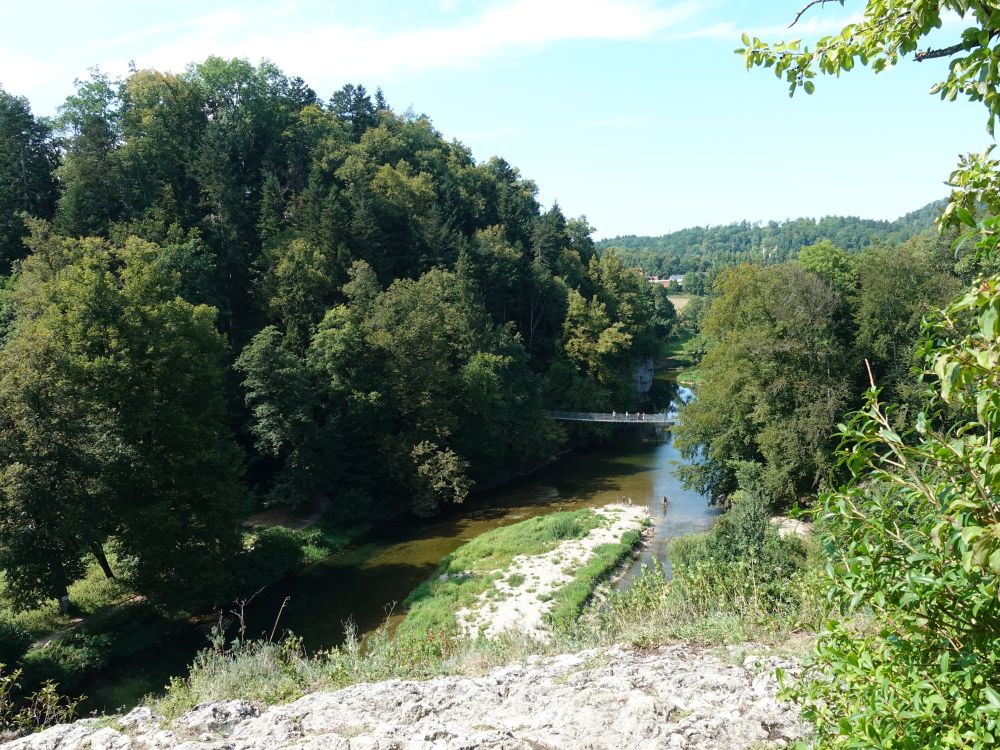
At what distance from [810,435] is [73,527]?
22583 millimetres

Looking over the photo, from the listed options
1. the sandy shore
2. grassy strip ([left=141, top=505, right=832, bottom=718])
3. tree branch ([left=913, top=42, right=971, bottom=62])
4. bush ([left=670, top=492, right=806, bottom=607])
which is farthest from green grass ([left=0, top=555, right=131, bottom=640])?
tree branch ([left=913, top=42, right=971, bottom=62])

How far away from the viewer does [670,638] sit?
7523 mm

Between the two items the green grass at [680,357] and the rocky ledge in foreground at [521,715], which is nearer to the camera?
the rocky ledge in foreground at [521,715]

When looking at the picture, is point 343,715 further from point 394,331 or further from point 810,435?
point 394,331

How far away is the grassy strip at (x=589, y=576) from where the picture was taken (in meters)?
17.8

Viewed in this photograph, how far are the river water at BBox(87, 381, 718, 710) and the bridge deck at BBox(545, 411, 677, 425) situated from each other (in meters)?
2.47

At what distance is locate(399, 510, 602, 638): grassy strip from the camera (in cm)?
1833

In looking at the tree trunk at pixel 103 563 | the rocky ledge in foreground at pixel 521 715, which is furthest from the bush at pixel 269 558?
the rocky ledge in foreground at pixel 521 715

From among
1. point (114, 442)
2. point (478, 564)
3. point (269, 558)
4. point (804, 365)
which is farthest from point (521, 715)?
point (804, 365)

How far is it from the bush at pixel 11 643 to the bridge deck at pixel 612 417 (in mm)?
27581

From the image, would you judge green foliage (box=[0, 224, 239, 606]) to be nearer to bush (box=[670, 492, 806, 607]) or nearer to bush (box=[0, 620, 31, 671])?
bush (box=[0, 620, 31, 671])

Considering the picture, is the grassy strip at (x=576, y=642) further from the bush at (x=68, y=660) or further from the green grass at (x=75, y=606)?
the green grass at (x=75, y=606)

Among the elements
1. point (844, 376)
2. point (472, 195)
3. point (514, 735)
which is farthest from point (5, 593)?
point (472, 195)

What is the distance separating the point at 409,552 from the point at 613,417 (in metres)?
16.5
